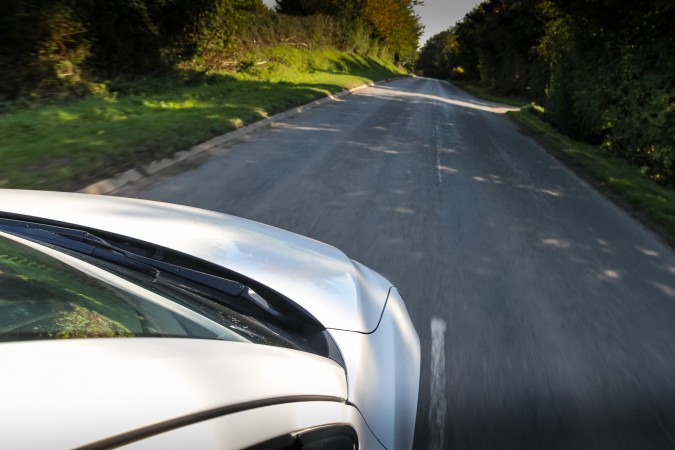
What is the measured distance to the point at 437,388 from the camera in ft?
9.43

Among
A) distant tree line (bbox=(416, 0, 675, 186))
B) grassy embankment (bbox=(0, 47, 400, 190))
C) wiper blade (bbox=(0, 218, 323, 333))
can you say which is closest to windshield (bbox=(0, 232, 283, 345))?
wiper blade (bbox=(0, 218, 323, 333))

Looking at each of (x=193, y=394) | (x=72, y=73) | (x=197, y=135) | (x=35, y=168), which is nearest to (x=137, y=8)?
(x=72, y=73)

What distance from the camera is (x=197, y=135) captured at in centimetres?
934

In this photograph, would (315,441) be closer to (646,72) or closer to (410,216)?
(410,216)

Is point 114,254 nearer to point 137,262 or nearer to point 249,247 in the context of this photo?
point 137,262

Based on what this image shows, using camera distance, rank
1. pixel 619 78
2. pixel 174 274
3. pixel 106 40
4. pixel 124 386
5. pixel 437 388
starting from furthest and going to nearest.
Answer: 1. pixel 619 78
2. pixel 106 40
3. pixel 437 388
4. pixel 174 274
5. pixel 124 386

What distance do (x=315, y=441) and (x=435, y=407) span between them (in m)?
1.55

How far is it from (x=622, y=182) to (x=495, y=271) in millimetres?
6197

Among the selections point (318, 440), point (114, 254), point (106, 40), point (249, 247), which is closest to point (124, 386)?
point (318, 440)

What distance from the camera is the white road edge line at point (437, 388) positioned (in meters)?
2.48

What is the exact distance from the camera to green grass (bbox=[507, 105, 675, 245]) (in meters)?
7.35

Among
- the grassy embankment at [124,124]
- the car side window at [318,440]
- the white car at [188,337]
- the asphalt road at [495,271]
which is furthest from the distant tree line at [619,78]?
the car side window at [318,440]

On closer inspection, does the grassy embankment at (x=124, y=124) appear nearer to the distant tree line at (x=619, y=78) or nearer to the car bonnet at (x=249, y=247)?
the car bonnet at (x=249, y=247)

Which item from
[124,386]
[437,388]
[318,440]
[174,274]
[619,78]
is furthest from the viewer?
[619,78]
